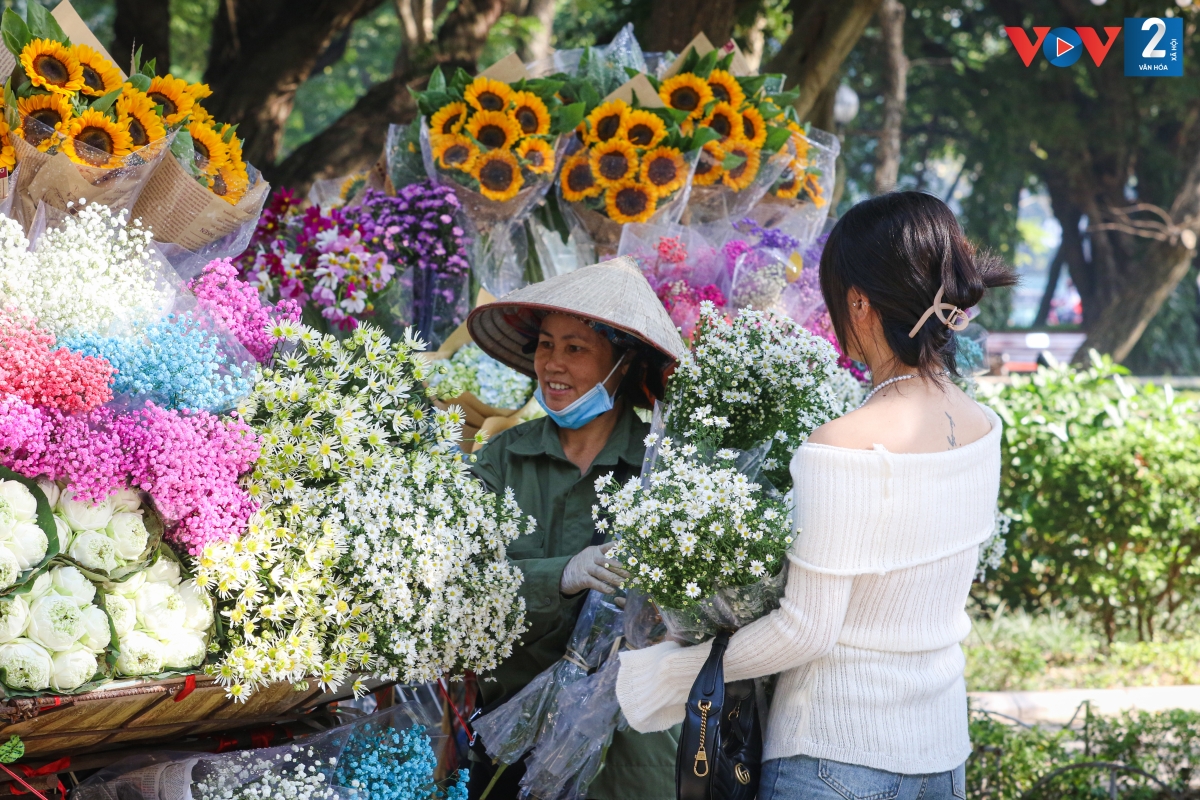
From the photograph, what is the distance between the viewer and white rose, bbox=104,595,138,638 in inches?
73.0

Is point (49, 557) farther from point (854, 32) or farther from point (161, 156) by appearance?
point (854, 32)

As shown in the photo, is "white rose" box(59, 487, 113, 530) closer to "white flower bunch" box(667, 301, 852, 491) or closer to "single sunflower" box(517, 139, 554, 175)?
"white flower bunch" box(667, 301, 852, 491)

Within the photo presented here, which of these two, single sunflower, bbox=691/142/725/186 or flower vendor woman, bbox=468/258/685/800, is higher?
single sunflower, bbox=691/142/725/186

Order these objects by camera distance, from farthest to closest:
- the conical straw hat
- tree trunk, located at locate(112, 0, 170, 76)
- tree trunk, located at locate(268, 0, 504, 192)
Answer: tree trunk, located at locate(268, 0, 504, 192), tree trunk, located at locate(112, 0, 170, 76), the conical straw hat

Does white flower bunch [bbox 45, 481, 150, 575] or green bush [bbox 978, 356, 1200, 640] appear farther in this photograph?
green bush [bbox 978, 356, 1200, 640]

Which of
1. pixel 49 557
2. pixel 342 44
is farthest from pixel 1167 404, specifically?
pixel 342 44

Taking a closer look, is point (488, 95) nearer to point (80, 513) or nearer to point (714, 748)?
point (80, 513)

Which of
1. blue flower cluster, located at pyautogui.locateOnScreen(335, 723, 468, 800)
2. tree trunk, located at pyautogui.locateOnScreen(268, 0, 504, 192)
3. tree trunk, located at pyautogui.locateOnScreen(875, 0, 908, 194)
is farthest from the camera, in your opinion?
tree trunk, located at pyautogui.locateOnScreen(875, 0, 908, 194)

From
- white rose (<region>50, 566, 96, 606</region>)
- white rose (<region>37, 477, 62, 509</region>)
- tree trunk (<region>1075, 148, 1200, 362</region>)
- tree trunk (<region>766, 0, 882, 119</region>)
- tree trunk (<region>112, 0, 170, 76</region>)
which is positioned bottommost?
tree trunk (<region>1075, 148, 1200, 362</region>)

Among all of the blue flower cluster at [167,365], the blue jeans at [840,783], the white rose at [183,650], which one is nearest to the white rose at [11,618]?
the white rose at [183,650]

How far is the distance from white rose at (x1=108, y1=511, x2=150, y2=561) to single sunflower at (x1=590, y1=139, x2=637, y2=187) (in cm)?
233

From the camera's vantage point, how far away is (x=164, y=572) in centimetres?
194

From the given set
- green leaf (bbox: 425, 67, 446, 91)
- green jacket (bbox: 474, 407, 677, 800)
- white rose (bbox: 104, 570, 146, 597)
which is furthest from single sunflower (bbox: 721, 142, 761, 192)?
white rose (bbox: 104, 570, 146, 597)

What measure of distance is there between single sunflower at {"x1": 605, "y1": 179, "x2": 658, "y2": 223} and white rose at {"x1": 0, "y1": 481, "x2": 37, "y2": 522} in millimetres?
2421
